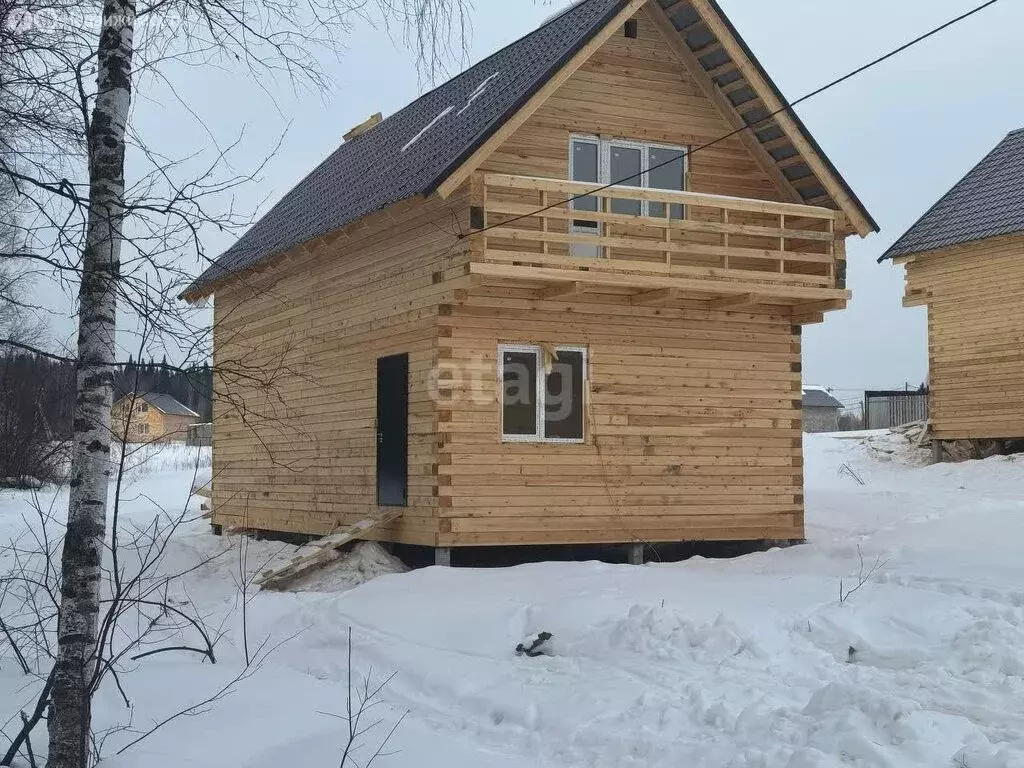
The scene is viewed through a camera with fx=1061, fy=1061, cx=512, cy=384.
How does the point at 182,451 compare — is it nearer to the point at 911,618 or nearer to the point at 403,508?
the point at 403,508

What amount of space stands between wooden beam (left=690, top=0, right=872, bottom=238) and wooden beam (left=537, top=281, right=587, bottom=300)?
3948 millimetres

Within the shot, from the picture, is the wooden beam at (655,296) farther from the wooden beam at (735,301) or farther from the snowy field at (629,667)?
the snowy field at (629,667)

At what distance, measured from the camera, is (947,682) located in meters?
8.17

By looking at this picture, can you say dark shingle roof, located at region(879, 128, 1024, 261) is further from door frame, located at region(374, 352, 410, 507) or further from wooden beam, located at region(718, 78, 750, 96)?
door frame, located at region(374, 352, 410, 507)

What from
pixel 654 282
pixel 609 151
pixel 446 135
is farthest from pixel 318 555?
pixel 609 151

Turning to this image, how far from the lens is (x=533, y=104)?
13.7 m

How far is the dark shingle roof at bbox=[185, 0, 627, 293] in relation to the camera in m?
14.0

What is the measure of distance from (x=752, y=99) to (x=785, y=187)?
4.96 ft

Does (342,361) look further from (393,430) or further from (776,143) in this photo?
(776,143)

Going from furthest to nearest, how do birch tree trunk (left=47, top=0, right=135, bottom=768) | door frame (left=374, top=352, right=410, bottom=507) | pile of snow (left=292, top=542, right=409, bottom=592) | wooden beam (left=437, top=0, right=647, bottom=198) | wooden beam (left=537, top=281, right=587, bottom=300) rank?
door frame (left=374, top=352, right=410, bottom=507), wooden beam (left=537, top=281, right=587, bottom=300), pile of snow (left=292, top=542, right=409, bottom=592), wooden beam (left=437, top=0, right=647, bottom=198), birch tree trunk (left=47, top=0, right=135, bottom=768)

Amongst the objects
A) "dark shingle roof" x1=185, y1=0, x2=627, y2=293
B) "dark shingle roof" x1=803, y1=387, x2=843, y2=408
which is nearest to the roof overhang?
"dark shingle roof" x1=185, y1=0, x2=627, y2=293

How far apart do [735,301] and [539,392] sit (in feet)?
10.5

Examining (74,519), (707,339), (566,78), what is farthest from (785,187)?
(74,519)

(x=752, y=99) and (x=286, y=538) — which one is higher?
(x=752, y=99)
